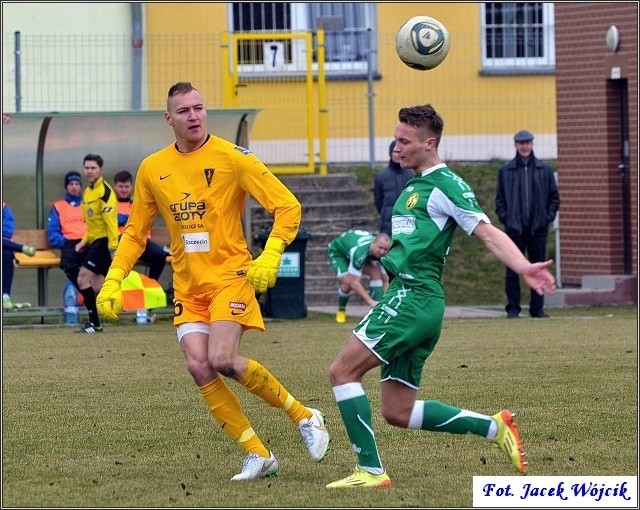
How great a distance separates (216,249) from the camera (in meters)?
7.86

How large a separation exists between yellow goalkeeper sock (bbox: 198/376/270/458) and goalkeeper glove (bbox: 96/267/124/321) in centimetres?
70

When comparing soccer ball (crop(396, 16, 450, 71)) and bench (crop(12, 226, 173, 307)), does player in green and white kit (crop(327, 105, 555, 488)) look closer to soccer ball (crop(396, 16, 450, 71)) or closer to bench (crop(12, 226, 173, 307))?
soccer ball (crop(396, 16, 450, 71))

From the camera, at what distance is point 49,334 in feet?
55.4

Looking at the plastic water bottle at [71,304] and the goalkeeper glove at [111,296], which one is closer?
the goalkeeper glove at [111,296]

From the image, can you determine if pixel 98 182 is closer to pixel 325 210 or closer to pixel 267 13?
pixel 325 210

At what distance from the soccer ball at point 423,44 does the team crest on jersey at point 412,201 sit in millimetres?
2103

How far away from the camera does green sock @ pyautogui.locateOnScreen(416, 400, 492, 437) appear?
7324 millimetres

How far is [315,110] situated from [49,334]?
9610 millimetres

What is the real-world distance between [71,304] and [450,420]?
1173 centimetres

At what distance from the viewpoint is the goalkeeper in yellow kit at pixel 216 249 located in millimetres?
7797

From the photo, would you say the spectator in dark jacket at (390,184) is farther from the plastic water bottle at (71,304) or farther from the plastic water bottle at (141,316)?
the plastic water bottle at (71,304)

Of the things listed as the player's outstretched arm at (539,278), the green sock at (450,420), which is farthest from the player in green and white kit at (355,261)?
the player's outstretched arm at (539,278)

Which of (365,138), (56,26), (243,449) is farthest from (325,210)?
(243,449)

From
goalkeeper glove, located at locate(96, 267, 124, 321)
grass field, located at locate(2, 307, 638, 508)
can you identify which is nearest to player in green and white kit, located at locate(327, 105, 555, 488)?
grass field, located at locate(2, 307, 638, 508)
